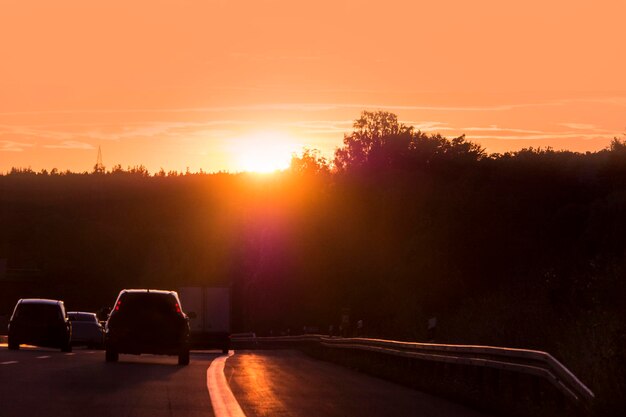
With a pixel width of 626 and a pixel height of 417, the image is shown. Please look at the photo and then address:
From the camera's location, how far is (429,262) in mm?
69250

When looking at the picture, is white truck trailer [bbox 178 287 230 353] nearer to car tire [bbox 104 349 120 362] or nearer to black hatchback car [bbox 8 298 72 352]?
black hatchback car [bbox 8 298 72 352]

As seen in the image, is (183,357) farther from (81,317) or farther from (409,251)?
(409,251)

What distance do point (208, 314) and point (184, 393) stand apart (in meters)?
36.0

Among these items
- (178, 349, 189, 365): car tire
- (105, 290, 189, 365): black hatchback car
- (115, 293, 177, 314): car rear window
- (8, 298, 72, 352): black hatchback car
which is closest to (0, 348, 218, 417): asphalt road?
(105, 290, 189, 365): black hatchback car

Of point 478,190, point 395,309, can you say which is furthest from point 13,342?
point 478,190

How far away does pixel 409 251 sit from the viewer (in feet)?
234

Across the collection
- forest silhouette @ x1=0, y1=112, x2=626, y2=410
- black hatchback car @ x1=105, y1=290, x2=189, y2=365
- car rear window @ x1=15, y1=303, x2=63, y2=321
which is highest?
forest silhouette @ x1=0, y1=112, x2=626, y2=410

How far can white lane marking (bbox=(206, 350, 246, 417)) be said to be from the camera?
14141mm

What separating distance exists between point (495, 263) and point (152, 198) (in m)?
111

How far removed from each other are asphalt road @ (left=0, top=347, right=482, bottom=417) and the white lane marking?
0.31ft

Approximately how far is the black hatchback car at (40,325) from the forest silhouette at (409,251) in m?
10.0

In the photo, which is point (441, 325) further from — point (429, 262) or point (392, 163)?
point (392, 163)

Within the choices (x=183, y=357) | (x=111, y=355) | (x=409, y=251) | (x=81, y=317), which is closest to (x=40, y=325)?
(x=111, y=355)

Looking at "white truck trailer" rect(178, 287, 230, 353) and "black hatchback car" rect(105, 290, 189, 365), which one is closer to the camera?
"black hatchback car" rect(105, 290, 189, 365)
